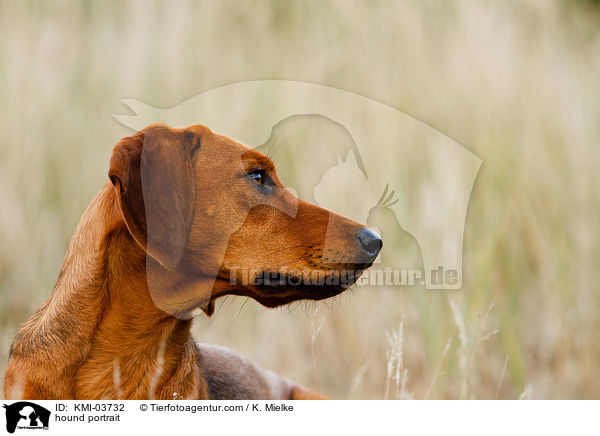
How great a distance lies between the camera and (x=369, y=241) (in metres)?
2.18

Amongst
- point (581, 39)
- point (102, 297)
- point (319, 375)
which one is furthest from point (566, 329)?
point (102, 297)

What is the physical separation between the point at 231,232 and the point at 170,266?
10.6 inches

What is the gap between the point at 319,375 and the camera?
3.97 m

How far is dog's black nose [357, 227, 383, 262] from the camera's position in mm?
2184

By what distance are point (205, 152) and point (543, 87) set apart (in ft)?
10.3

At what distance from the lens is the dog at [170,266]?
2.15 m

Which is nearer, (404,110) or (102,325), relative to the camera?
(102,325)

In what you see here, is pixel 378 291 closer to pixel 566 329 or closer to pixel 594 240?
pixel 566 329

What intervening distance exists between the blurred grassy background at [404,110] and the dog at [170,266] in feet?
5.16
